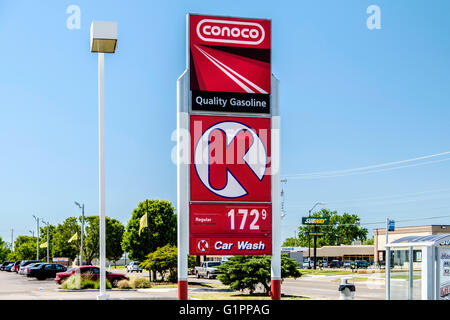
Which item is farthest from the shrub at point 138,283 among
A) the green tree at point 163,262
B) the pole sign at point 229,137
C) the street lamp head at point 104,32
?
the street lamp head at point 104,32

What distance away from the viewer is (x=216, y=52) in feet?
41.4

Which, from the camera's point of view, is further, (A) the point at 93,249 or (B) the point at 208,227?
(A) the point at 93,249

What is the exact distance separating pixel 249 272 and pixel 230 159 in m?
16.3

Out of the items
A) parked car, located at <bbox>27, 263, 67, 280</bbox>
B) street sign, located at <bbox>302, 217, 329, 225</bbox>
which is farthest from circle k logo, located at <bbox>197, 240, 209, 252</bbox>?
street sign, located at <bbox>302, 217, 329, 225</bbox>

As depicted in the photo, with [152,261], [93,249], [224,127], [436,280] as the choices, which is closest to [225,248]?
[224,127]

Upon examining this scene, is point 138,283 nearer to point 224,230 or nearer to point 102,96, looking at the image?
point 224,230

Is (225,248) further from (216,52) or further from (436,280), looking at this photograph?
(436,280)

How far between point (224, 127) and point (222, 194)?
1451mm

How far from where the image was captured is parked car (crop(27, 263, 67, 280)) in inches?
1932

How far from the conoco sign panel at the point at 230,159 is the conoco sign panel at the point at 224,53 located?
29.3 inches

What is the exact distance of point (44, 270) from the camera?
49375 millimetres

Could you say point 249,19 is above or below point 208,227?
above
